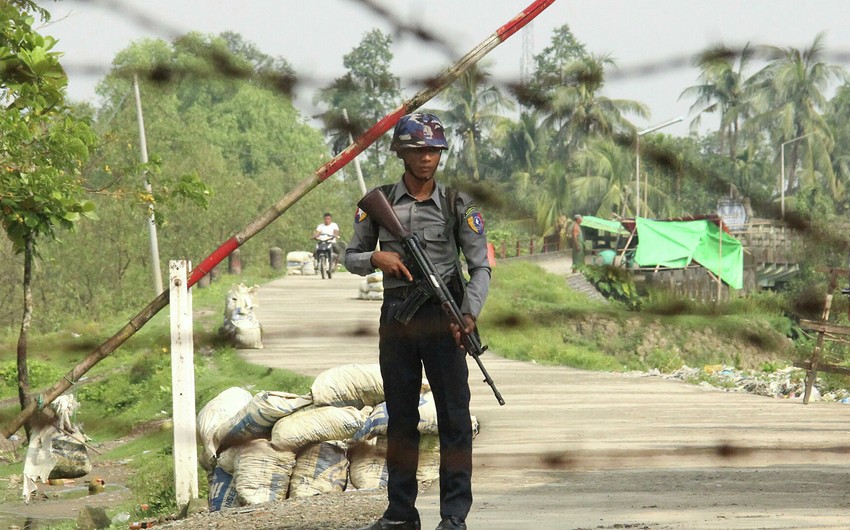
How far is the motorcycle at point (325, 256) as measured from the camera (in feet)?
A: 69.9

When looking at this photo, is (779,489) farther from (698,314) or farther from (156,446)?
(156,446)

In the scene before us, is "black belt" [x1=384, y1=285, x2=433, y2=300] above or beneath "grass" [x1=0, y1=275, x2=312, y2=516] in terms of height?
above

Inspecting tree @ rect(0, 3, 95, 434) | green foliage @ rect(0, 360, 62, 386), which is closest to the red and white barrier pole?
tree @ rect(0, 3, 95, 434)

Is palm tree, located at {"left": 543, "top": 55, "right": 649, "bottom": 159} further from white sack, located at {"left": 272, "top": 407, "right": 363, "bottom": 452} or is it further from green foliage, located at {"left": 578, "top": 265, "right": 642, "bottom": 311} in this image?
white sack, located at {"left": 272, "top": 407, "right": 363, "bottom": 452}

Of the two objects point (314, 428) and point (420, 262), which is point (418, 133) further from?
point (314, 428)

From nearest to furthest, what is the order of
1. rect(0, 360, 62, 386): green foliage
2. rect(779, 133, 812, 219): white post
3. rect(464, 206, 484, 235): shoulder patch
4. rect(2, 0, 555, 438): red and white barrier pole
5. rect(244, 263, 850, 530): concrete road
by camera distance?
1. rect(779, 133, 812, 219): white post
2. rect(2, 0, 555, 438): red and white barrier pole
3. rect(464, 206, 484, 235): shoulder patch
4. rect(244, 263, 850, 530): concrete road
5. rect(0, 360, 62, 386): green foliage

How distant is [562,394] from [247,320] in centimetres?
394

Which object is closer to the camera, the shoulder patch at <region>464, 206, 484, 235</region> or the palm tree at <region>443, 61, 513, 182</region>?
the palm tree at <region>443, 61, 513, 182</region>

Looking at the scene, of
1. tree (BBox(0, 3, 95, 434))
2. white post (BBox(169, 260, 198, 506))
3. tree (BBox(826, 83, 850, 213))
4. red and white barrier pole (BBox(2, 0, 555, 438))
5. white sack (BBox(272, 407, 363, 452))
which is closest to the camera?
tree (BBox(826, 83, 850, 213))

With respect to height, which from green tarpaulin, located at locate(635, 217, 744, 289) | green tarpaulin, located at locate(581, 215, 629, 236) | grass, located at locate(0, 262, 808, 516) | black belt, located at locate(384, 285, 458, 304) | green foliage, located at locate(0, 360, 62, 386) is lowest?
green foliage, located at locate(0, 360, 62, 386)

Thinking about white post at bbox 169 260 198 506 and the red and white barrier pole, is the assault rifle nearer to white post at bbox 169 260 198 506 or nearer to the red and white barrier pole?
the red and white barrier pole

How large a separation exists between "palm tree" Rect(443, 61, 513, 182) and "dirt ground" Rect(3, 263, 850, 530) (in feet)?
1.23

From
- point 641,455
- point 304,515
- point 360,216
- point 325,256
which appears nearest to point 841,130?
point 360,216

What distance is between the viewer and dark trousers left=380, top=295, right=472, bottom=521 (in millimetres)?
3715
